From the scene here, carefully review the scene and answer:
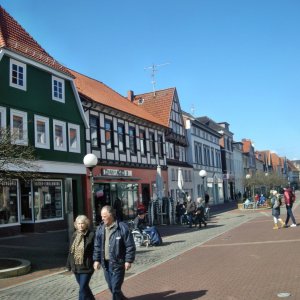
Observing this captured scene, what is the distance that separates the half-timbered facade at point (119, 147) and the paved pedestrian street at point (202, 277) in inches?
491

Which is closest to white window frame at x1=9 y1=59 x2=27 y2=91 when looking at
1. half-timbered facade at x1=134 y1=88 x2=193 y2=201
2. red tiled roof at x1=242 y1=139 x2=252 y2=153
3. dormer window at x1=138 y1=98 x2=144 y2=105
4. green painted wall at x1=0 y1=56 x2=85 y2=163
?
green painted wall at x1=0 y1=56 x2=85 y2=163

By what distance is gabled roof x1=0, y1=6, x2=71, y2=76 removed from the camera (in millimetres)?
20656

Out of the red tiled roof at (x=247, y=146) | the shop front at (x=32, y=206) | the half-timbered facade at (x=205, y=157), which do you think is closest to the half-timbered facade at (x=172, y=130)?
the half-timbered facade at (x=205, y=157)

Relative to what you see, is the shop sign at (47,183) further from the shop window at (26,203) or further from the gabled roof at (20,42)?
the gabled roof at (20,42)

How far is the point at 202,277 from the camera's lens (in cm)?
934

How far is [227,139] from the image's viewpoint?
67.2m

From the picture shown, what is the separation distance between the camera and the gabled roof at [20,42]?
2066 centimetres

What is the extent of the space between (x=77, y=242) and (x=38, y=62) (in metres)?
16.7

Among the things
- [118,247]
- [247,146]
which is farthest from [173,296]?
[247,146]

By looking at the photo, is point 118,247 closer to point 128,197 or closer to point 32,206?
point 32,206

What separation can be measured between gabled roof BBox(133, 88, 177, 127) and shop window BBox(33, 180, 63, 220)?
1685 centimetres

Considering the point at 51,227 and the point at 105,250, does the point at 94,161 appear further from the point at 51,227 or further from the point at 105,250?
the point at 51,227

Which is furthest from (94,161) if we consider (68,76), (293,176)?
(293,176)

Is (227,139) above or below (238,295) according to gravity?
above
